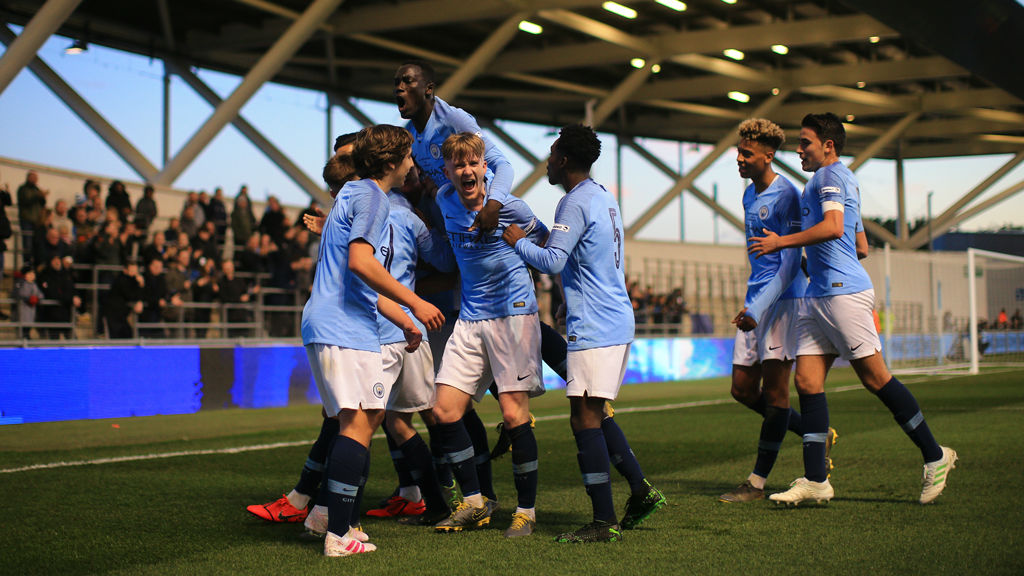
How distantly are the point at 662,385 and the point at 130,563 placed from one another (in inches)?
610

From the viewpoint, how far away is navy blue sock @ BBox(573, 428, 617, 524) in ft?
14.9

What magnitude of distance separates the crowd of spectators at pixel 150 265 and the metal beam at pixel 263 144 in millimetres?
10344

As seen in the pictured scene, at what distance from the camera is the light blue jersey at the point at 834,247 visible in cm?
560

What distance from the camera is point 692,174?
1481 inches

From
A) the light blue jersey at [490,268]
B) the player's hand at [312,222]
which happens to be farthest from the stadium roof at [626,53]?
the player's hand at [312,222]

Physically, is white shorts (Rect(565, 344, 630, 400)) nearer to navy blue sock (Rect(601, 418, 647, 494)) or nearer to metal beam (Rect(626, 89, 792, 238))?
navy blue sock (Rect(601, 418, 647, 494))

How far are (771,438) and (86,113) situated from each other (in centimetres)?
2093

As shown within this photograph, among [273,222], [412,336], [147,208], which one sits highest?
[147,208]

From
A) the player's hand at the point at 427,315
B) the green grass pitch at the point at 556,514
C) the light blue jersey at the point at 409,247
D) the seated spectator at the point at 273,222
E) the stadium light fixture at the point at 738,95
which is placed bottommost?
the green grass pitch at the point at 556,514

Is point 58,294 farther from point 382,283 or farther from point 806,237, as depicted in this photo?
point 806,237

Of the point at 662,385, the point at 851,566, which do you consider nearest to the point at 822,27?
the point at 662,385

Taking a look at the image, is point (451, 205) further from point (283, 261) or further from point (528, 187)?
point (528, 187)

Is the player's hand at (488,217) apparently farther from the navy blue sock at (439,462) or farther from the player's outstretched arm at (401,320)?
the navy blue sock at (439,462)

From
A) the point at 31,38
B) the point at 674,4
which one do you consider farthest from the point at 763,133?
the point at 674,4
